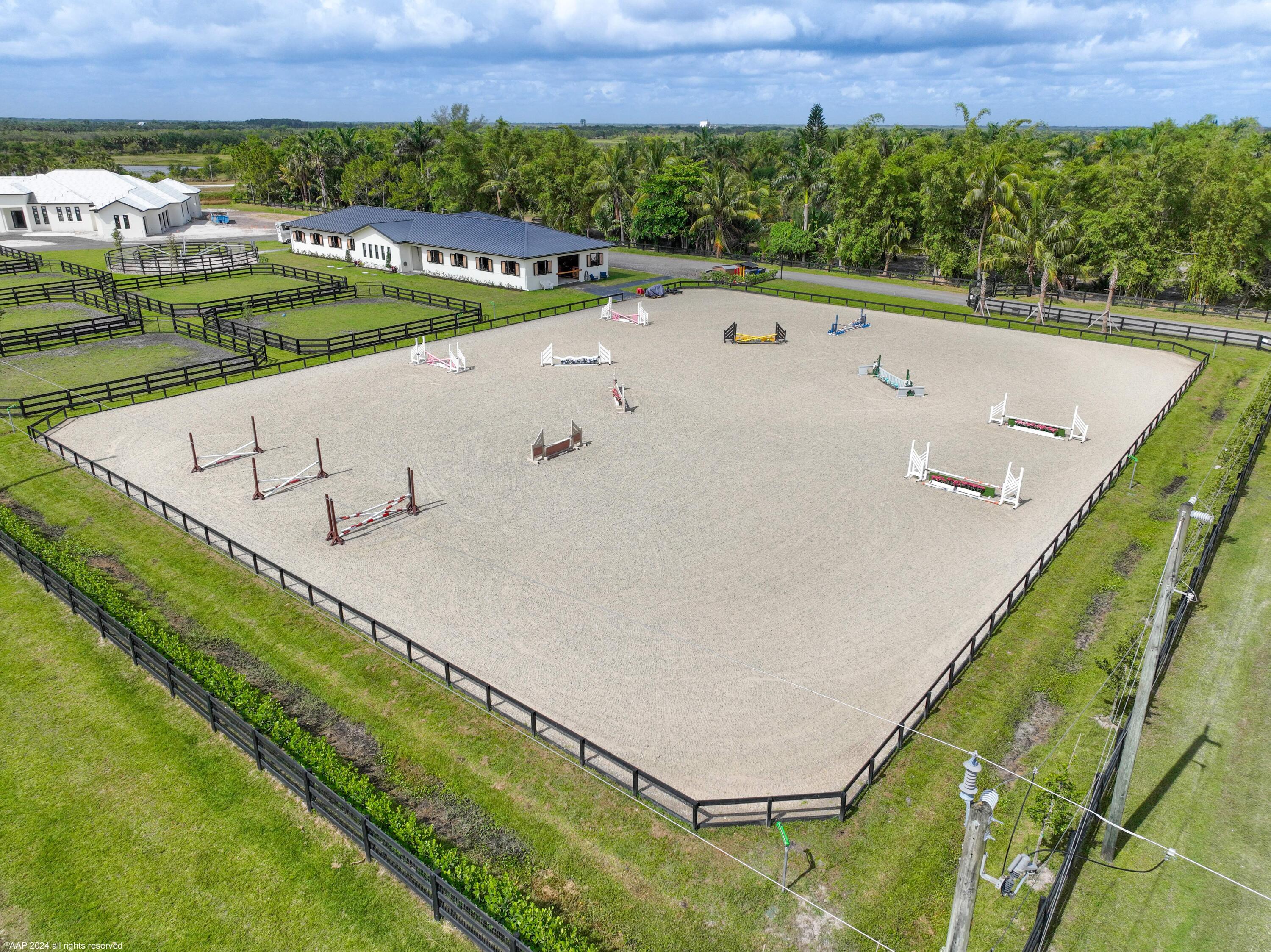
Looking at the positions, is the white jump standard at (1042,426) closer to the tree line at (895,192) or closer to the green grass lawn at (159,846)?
the tree line at (895,192)

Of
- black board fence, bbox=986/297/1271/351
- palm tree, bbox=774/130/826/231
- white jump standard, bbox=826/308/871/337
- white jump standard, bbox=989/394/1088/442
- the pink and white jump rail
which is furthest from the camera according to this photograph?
palm tree, bbox=774/130/826/231

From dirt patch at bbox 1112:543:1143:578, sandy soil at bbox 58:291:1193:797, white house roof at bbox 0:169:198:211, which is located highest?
white house roof at bbox 0:169:198:211

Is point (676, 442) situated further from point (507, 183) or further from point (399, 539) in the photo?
point (507, 183)

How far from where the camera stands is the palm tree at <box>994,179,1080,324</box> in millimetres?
46812

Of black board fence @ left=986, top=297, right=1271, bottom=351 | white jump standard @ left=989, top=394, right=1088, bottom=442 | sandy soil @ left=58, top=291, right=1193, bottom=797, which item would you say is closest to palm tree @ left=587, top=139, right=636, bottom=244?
black board fence @ left=986, top=297, right=1271, bottom=351

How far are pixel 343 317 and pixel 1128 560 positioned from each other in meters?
40.4

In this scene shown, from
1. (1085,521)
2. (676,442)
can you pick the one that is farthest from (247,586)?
(1085,521)

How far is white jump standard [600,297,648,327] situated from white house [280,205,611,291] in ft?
31.6

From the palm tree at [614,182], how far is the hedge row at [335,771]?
196 ft

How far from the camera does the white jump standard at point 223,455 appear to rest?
80.5 feet

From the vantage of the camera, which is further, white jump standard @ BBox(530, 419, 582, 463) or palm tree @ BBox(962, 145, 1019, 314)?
palm tree @ BBox(962, 145, 1019, 314)

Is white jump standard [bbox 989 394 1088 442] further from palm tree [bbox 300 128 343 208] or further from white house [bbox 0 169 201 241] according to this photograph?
palm tree [bbox 300 128 343 208]

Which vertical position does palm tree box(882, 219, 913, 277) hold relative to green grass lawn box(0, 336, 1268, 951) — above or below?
above

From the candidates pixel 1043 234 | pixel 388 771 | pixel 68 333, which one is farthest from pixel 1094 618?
pixel 68 333
